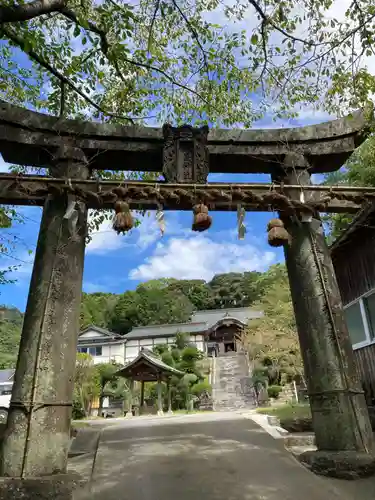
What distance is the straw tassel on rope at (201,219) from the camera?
5.45 metres

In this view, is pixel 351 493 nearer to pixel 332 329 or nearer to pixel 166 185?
pixel 332 329

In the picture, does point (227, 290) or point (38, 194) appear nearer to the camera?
point (38, 194)

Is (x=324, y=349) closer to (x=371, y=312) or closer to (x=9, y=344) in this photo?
(x=371, y=312)

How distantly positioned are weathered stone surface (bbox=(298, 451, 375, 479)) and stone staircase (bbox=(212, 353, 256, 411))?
2197cm

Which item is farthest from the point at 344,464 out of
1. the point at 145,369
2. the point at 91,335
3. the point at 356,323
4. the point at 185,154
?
the point at 91,335

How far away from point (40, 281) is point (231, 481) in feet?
11.6

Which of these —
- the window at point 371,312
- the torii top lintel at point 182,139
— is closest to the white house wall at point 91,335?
the window at point 371,312

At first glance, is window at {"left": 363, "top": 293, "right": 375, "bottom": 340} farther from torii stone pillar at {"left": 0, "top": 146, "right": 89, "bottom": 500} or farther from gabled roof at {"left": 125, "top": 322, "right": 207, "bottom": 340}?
gabled roof at {"left": 125, "top": 322, "right": 207, "bottom": 340}

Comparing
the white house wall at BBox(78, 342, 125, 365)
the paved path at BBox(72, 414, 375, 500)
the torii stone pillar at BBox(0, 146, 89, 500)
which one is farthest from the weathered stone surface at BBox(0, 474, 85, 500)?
the white house wall at BBox(78, 342, 125, 365)

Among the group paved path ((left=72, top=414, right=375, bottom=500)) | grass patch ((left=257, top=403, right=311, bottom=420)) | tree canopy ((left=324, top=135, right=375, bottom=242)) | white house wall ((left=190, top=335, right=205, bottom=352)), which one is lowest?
paved path ((left=72, top=414, right=375, bottom=500))

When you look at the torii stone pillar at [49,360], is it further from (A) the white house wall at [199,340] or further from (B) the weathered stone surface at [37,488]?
(A) the white house wall at [199,340]

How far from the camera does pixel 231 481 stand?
492cm

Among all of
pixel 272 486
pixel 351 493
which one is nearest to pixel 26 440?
pixel 272 486

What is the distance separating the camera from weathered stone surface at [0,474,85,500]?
410 centimetres
